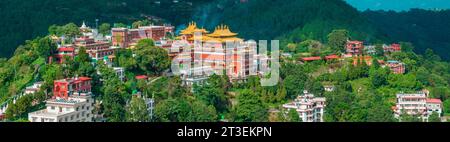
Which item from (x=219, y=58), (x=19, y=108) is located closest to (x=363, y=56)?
(x=219, y=58)

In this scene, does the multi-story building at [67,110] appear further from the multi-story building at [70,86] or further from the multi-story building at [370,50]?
the multi-story building at [370,50]

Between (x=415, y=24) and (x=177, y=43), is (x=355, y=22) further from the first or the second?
(x=177, y=43)

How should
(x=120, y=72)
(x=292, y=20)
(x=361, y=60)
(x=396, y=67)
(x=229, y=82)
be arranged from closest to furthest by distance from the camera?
(x=120, y=72) < (x=229, y=82) < (x=396, y=67) < (x=361, y=60) < (x=292, y=20)

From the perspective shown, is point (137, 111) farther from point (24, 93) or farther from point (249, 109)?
point (24, 93)

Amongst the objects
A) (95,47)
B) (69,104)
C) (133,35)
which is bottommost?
(69,104)

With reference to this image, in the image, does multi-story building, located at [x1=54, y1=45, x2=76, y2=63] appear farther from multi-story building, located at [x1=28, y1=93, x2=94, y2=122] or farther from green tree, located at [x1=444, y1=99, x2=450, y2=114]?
green tree, located at [x1=444, y1=99, x2=450, y2=114]

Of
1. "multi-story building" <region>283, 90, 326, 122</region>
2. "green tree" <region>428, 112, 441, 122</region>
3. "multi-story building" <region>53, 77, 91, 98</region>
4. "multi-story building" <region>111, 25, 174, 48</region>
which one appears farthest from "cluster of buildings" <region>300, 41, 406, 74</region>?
"multi-story building" <region>53, 77, 91, 98</region>

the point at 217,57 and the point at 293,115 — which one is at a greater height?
the point at 217,57
